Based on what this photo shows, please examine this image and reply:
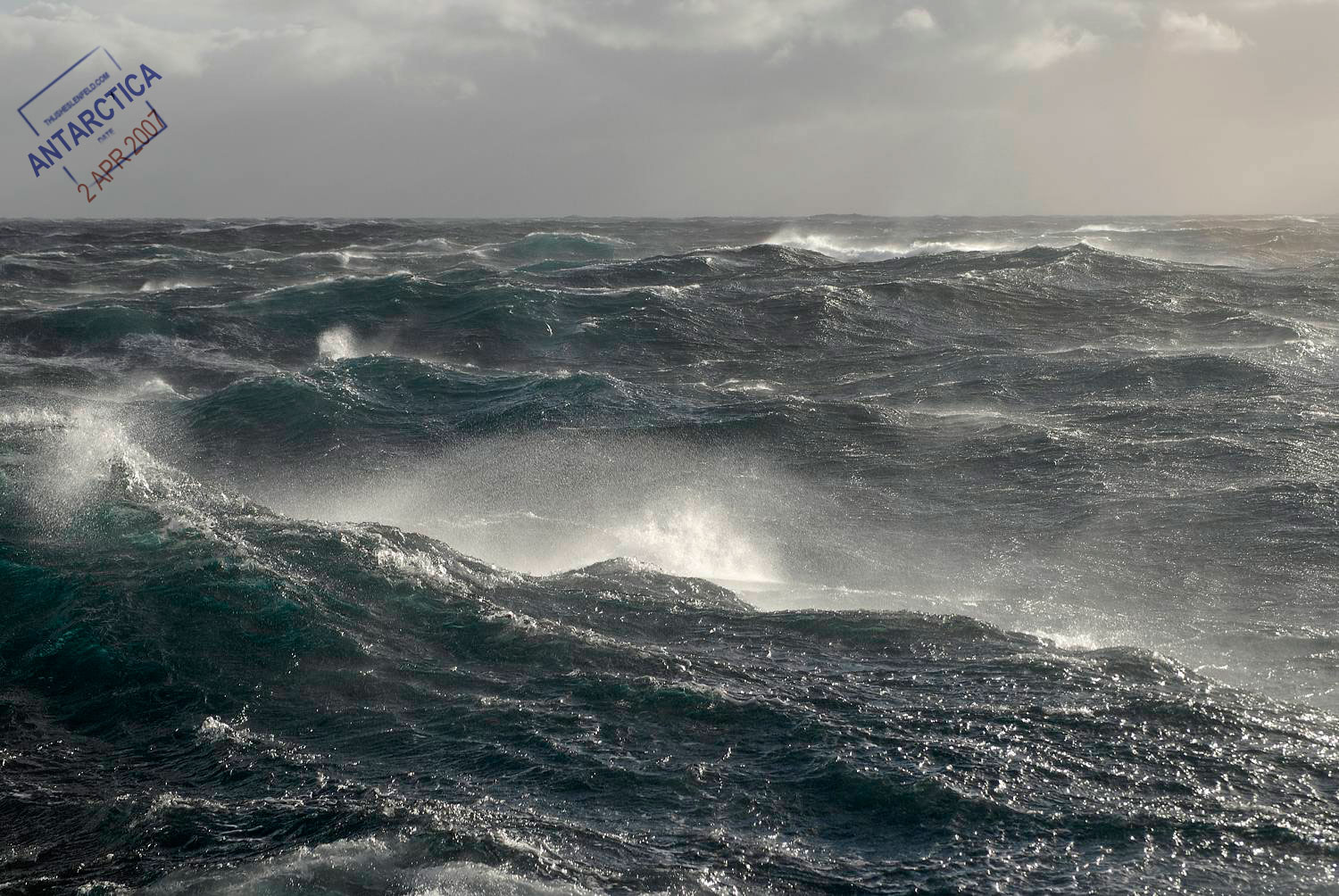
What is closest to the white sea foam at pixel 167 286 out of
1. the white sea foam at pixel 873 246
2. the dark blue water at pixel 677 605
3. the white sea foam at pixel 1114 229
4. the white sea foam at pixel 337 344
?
the dark blue water at pixel 677 605

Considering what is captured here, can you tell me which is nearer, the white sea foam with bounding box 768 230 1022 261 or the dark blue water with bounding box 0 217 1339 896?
the dark blue water with bounding box 0 217 1339 896

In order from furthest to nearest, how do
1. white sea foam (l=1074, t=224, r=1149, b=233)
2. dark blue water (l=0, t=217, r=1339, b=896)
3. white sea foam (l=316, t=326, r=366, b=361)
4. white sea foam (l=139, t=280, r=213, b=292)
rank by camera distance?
white sea foam (l=1074, t=224, r=1149, b=233), white sea foam (l=139, t=280, r=213, b=292), white sea foam (l=316, t=326, r=366, b=361), dark blue water (l=0, t=217, r=1339, b=896)

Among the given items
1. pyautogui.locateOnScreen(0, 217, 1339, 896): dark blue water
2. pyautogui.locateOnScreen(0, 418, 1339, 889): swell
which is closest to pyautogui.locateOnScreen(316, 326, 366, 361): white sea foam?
pyautogui.locateOnScreen(0, 217, 1339, 896): dark blue water

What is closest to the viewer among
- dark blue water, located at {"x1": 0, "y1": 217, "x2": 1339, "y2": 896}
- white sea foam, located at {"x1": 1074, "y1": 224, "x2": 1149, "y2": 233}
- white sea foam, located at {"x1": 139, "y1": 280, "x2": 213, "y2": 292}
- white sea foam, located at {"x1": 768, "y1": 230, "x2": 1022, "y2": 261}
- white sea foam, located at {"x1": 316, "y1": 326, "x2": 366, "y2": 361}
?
dark blue water, located at {"x1": 0, "y1": 217, "x2": 1339, "y2": 896}

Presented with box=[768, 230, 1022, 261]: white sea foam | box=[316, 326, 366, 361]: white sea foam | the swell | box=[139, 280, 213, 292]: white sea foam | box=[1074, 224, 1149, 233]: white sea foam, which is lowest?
the swell

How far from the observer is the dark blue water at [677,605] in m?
7.47

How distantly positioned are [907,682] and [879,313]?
23767 millimetres

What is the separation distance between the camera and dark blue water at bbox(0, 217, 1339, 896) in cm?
747

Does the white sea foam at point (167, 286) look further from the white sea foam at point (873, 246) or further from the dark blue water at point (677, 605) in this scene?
the white sea foam at point (873, 246)

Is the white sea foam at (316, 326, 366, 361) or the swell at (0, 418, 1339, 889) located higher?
the white sea foam at (316, 326, 366, 361)

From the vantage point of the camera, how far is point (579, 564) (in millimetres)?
15672

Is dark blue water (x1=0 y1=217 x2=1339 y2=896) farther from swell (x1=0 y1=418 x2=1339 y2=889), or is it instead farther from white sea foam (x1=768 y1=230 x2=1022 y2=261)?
white sea foam (x1=768 y1=230 x2=1022 y2=261)

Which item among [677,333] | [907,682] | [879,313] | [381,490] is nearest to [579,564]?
[381,490]

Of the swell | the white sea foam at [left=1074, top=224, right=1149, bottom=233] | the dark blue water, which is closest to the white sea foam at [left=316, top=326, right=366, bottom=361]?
the dark blue water
